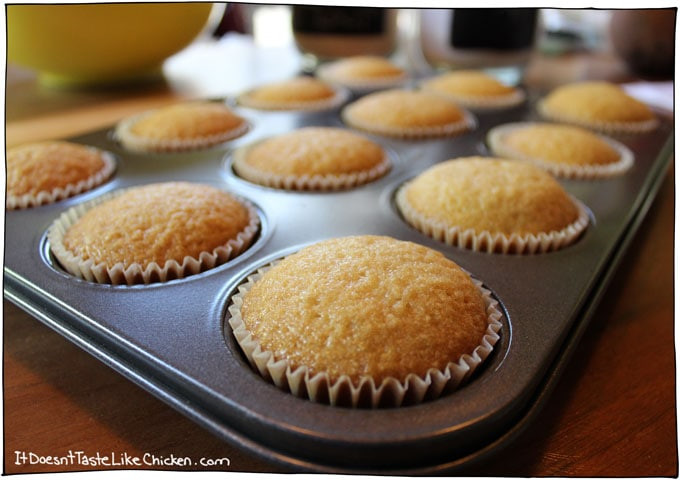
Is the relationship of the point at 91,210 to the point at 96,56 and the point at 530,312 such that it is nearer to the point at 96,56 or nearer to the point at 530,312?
the point at 530,312

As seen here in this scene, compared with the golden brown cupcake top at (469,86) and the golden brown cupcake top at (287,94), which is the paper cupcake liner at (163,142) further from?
the golden brown cupcake top at (469,86)

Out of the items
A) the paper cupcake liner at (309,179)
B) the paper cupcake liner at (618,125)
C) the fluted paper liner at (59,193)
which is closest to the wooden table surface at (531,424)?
the fluted paper liner at (59,193)

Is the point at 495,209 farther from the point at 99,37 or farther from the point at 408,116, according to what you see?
the point at 99,37

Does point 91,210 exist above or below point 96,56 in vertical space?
below

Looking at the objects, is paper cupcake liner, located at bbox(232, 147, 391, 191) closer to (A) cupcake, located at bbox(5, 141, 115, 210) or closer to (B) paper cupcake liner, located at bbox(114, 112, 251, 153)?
(B) paper cupcake liner, located at bbox(114, 112, 251, 153)

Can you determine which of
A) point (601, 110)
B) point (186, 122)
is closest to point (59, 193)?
point (186, 122)

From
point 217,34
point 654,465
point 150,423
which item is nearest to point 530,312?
point 654,465

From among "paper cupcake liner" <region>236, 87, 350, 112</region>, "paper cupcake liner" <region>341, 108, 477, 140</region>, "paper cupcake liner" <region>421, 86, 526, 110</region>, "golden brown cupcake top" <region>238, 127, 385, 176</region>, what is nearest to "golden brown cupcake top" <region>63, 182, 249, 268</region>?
"golden brown cupcake top" <region>238, 127, 385, 176</region>
